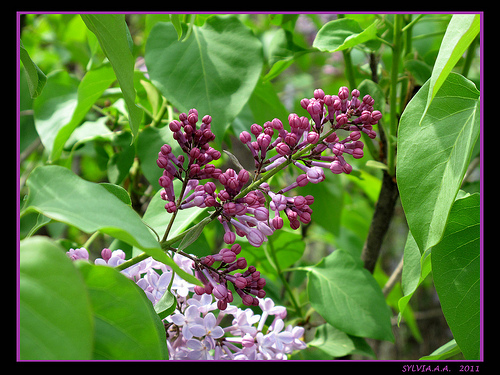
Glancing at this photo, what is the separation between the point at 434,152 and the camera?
58 cm

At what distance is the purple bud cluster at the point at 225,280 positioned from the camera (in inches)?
21.6

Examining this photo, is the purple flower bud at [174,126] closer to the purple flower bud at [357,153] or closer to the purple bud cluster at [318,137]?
the purple bud cluster at [318,137]

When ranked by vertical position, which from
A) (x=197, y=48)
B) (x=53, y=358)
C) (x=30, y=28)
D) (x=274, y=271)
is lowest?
(x=274, y=271)

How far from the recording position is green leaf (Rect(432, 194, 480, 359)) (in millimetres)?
611

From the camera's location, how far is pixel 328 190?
3.93 ft

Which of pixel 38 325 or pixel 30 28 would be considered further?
pixel 30 28

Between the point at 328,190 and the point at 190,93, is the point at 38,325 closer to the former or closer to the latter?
the point at 190,93

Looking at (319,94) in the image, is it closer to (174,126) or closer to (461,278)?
(174,126)

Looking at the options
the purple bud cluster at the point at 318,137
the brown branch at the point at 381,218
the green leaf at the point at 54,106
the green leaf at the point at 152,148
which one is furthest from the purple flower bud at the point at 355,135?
the green leaf at the point at 54,106

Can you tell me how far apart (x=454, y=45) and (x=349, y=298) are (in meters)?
0.54

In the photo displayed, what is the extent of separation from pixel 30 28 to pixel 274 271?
2022 mm

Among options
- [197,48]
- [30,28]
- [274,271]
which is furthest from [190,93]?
[30,28]

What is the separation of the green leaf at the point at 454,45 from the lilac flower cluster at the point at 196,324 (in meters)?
0.29

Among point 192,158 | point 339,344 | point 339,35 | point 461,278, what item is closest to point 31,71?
point 192,158
